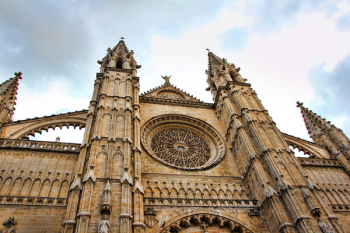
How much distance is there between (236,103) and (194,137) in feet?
13.1

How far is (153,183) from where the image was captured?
45.5 feet

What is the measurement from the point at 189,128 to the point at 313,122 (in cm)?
1044

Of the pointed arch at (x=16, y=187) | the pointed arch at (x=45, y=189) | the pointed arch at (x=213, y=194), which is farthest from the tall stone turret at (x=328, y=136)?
the pointed arch at (x=16, y=187)

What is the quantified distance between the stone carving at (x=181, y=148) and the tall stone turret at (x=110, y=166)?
106 inches

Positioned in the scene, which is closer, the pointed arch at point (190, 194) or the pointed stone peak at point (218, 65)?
the pointed arch at point (190, 194)

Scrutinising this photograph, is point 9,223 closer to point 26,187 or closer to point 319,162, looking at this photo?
point 26,187

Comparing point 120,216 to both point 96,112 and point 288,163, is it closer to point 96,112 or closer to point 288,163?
point 96,112

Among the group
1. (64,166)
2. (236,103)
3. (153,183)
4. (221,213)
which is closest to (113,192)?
(153,183)

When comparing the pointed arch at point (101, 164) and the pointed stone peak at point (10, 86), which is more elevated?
the pointed stone peak at point (10, 86)

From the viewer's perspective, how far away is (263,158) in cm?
1492

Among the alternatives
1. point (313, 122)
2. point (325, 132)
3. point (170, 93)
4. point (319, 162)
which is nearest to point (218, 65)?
point (170, 93)

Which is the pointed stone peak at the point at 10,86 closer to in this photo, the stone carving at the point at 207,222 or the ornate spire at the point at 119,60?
the ornate spire at the point at 119,60

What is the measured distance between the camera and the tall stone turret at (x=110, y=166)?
32.8 ft

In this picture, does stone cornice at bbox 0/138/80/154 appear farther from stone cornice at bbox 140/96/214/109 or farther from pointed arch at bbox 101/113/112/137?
stone cornice at bbox 140/96/214/109
